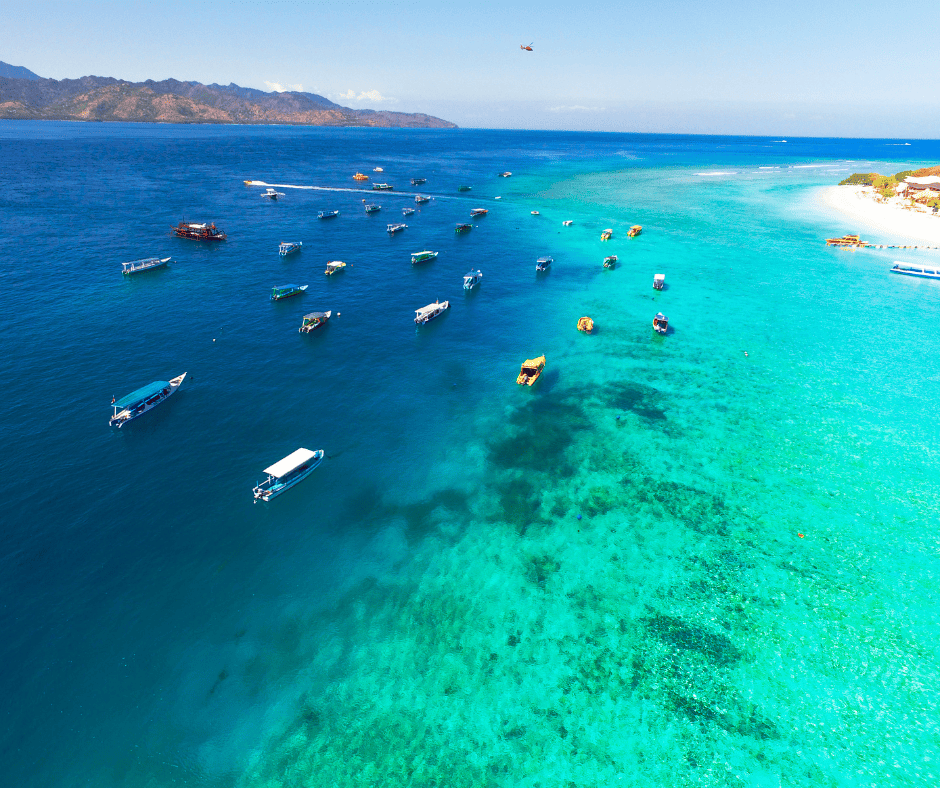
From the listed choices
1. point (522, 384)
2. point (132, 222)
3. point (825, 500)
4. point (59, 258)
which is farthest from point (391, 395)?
point (132, 222)

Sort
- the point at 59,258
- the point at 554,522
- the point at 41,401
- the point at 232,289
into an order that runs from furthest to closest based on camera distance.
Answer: the point at 59,258 < the point at 232,289 < the point at 41,401 < the point at 554,522

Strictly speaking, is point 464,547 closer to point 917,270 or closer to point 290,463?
point 290,463

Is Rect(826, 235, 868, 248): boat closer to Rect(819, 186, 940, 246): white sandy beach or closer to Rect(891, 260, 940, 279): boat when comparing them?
Rect(819, 186, 940, 246): white sandy beach

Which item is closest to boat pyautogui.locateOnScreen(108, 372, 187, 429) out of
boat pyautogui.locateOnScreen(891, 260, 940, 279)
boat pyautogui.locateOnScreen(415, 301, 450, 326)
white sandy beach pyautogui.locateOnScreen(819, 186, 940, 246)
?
boat pyautogui.locateOnScreen(415, 301, 450, 326)

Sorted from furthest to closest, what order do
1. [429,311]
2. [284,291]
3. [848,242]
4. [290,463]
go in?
[848,242] < [284,291] < [429,311] < [290,463]

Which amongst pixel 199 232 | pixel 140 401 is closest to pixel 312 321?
pixel 140 401

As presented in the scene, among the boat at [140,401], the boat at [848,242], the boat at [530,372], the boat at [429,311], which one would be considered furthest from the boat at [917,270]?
the boat at [140,401]

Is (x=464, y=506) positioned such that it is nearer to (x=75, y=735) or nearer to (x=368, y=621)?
(x=368, y=621)
